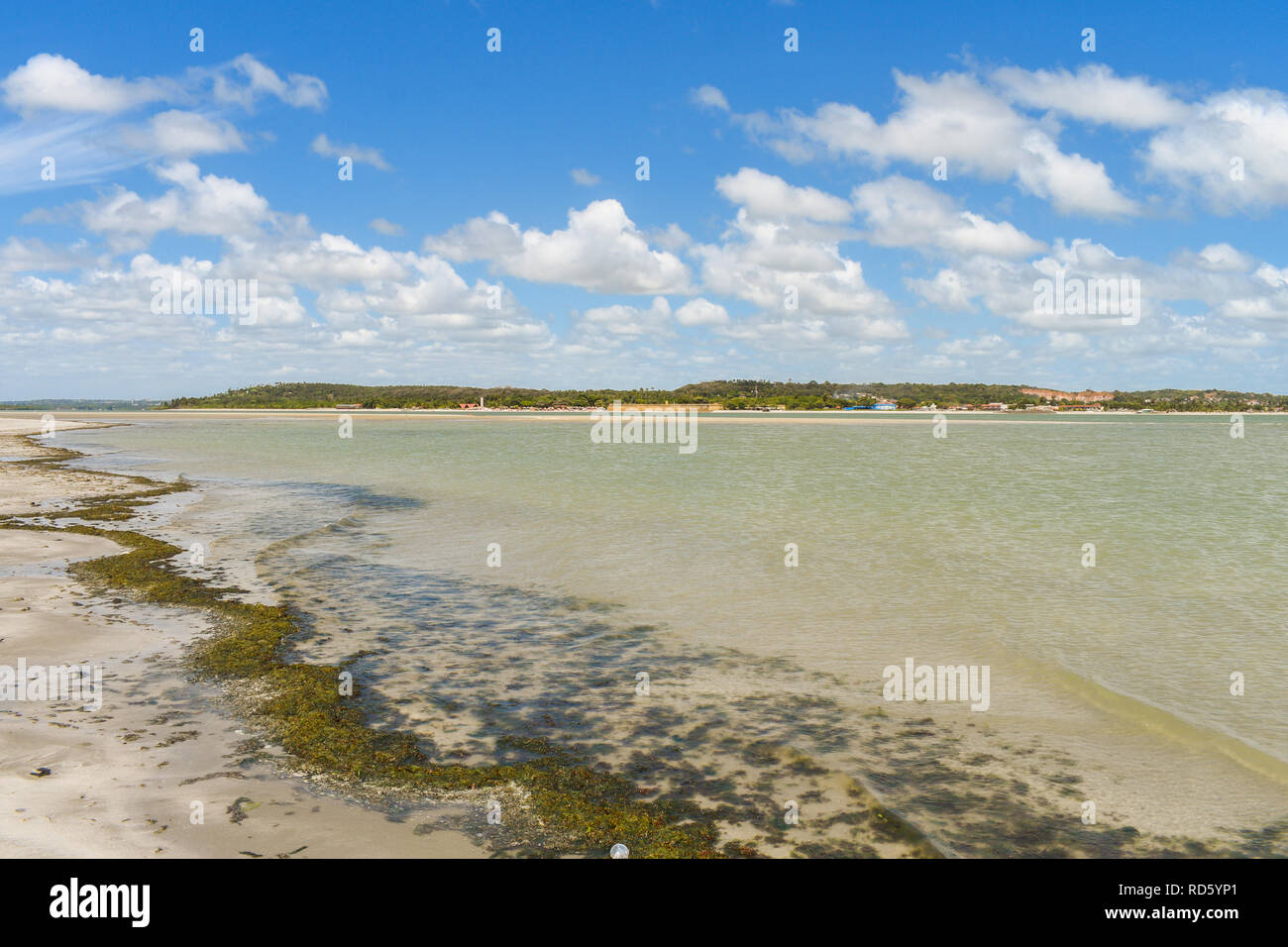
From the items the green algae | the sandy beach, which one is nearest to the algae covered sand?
the green algae

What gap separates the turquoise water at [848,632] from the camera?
7293mm

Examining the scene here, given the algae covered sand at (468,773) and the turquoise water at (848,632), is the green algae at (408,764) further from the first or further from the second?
the turquoise water at (848,632)

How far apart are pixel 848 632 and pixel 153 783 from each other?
376 inches

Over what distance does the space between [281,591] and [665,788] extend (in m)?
10.5

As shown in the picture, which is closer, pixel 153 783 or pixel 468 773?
pixel 153 783

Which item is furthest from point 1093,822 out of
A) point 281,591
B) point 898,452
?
point 898,452

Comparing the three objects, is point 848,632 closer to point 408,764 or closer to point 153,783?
point 408,764

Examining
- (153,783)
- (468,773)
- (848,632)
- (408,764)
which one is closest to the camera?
(153,783)

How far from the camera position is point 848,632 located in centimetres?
1217

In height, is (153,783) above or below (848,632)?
above

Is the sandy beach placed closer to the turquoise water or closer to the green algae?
the green algae

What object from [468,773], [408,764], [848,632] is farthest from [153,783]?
[848,632]

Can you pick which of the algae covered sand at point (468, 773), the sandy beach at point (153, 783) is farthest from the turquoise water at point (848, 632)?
the sandy beach at point (153, 783)
